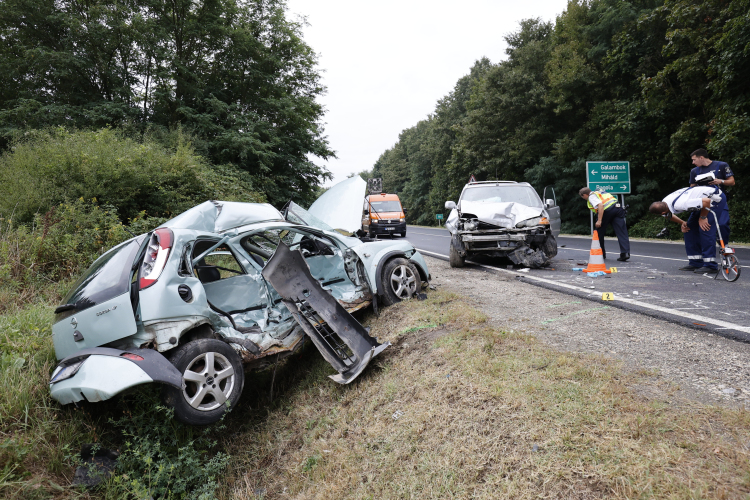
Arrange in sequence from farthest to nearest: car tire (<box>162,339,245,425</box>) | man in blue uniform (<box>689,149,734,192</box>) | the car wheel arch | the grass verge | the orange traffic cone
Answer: the orange traffic cone, man in blue uniform (<box>689,149,734,192</box>), the car wheel arch, car tire (<box>162,339,245,425</box>), the grass verge

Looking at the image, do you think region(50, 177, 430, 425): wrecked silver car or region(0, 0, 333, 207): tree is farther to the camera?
region(0, 0, 333, 207): tree

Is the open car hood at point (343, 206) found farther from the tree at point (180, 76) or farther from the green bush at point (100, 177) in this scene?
the tree at point (180, 76)

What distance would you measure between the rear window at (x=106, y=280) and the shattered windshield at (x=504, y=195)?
703cm

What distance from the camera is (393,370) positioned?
375 cm

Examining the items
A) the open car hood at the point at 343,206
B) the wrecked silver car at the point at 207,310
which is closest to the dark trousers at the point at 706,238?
the wrecked silver car at the point at 207,310

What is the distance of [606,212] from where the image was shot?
8.68 m

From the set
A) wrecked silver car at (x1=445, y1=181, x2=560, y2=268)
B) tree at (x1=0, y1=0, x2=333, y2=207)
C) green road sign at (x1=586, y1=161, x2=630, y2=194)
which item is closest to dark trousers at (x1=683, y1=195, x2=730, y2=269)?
wrecked silver car at (x1=445, y1=181, x2=560, y2=268)

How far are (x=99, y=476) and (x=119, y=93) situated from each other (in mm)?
15671

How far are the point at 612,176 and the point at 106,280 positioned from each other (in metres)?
17.2

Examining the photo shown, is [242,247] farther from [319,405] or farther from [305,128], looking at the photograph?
[305,128]

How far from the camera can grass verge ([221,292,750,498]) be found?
203 cm

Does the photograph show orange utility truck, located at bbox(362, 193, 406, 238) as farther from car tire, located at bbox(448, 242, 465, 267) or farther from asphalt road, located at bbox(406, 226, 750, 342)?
asphalt road, located at bbox(406, 226, 750, 342)

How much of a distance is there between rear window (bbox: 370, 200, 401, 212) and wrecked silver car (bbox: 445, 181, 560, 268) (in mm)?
10989

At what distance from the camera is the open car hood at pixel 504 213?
810 centimetres
